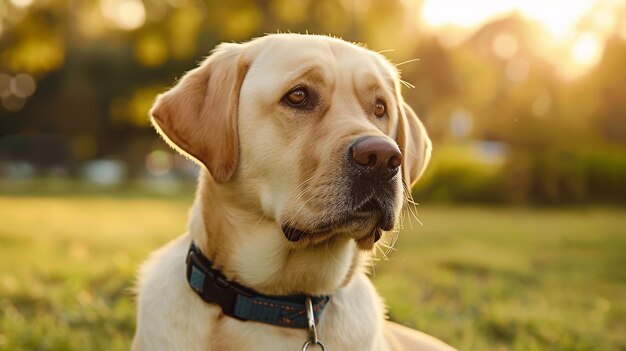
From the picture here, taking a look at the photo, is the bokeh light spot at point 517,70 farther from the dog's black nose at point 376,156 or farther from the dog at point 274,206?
the dog's black nose at point 376,156

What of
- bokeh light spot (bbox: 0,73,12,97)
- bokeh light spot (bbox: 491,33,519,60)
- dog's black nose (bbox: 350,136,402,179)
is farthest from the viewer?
bokeh light spot (bbox: 0,73,12,97)

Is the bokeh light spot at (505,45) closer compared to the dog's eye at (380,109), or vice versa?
the dog's eye at (380,109)

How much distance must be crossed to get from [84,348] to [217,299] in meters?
2.24

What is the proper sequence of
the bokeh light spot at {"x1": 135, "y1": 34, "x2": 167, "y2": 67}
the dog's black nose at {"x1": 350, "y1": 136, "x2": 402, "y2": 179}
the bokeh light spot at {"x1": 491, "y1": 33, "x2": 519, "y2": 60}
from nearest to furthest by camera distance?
the dog's black nose at {"x1": 350, "y1": 136, "x2": 402, "y2": 179} < the bokeh light spot at {"x1": 135, "y1": 34, "x2": 167, "y2": 67} < the bokeh light spot at {"x1": 491, "y1": 33, "x2": 519, "y2": 60}

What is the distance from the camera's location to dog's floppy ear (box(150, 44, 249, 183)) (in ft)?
11.0

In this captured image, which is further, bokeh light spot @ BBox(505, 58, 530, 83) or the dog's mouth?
bokeh light spot @ BBox(505, 58, 530, 83)

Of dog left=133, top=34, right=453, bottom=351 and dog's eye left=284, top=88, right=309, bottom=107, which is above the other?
dog's eye left=284, top=88, right=309, bottom=107

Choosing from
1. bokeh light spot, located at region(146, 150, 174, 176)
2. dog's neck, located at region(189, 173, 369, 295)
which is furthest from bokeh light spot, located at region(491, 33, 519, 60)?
dog's neck, located at region(189, 173, 369, 295)

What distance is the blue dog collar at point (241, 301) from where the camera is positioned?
3221mm

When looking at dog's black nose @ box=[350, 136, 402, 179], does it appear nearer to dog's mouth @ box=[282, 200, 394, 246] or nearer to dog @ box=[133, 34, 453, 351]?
dog @ box=[133, 34, 453, 351]

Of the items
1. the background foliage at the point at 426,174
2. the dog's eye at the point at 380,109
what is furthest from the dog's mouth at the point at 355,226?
the background foliage at the point at 426,174

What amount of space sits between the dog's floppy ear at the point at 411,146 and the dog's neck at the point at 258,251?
567 mm

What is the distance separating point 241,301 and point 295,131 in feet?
2.61

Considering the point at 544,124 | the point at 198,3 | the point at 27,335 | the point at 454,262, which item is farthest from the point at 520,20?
the point at 27,335
